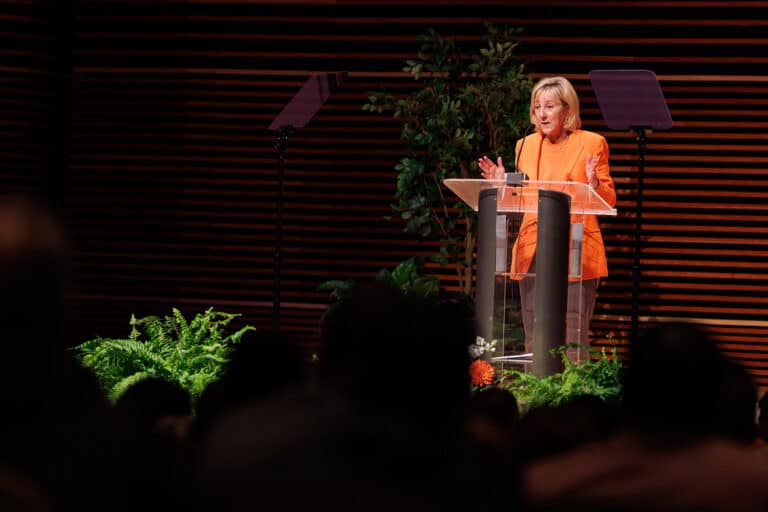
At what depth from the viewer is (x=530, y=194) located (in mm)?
4527

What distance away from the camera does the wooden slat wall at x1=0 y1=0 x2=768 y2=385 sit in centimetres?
710

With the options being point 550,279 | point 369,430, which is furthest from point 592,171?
point 369,430

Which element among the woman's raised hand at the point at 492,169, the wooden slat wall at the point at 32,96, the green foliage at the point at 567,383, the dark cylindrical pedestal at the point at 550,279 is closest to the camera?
the green foliage at the point at 567,383

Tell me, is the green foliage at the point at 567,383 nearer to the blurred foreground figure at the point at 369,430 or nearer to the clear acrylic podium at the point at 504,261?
the clear acrylic podium at the point at 504,261

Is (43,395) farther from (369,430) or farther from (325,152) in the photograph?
(325,152)

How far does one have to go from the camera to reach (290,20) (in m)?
7.44

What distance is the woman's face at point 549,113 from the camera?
205 inches

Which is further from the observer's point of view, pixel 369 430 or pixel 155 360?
pixel 155 360

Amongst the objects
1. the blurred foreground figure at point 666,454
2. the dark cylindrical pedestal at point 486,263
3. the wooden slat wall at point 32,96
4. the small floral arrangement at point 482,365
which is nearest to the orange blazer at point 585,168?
the dark cylindrical pedestal at point 486,263

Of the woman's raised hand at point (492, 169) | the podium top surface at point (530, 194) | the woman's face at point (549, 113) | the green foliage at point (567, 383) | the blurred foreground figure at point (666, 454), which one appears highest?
the woman's face at point (549, 113)

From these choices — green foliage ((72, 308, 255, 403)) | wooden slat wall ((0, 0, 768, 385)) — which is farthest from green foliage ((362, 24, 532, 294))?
green foliage ((72, 308, 255, 403))

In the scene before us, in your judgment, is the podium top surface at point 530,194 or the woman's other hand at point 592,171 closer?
the podium top surface at point 530,194

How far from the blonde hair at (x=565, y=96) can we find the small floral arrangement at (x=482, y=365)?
4.56 ft

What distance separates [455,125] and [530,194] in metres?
1.89
